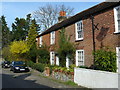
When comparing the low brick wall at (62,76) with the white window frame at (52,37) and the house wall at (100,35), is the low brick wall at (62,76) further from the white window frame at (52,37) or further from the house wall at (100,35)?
the white window frame at (52,37)

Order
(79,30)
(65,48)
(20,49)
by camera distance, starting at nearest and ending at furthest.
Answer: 1. (79,30)
2. (65,48)
3. (20,49)

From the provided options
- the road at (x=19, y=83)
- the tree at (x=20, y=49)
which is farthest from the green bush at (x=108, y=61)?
the tree at (x=20, y=49)

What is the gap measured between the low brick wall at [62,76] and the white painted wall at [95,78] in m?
0.83

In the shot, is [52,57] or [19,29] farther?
[19,29]

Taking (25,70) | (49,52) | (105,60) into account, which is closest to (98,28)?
(105,60)

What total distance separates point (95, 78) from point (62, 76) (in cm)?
458

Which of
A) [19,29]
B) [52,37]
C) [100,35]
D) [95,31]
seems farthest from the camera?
[19,29]

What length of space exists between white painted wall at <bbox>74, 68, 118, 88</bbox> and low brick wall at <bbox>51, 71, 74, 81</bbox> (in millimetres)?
830

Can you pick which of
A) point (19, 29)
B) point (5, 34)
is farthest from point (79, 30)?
point (5, 34)

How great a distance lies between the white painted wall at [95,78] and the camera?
831cm

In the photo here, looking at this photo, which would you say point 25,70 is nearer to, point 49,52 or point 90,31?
point 49,52

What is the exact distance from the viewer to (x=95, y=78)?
9.54m

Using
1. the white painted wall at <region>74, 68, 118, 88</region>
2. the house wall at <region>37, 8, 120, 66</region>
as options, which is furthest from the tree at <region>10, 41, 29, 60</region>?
the white painted wall at <region>74, 68, 118, 88</region>

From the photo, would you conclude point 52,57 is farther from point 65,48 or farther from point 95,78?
point 95,78
